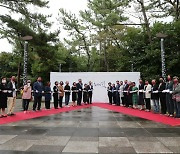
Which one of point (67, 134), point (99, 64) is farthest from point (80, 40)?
point (67, 134)

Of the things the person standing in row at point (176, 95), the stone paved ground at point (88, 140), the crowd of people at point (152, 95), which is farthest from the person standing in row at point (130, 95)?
the stone paved ground at point (88, 140)

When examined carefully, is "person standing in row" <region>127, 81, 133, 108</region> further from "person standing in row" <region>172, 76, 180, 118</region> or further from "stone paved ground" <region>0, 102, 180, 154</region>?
"stone paved ground" <region>0, 102, 180, 154</region>

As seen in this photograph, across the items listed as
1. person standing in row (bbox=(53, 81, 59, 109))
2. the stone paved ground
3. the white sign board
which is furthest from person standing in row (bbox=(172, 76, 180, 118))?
the white sign board

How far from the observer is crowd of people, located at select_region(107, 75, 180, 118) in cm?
950

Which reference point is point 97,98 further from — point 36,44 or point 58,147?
point 58,147

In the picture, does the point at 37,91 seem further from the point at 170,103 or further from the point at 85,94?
the point at 170,103

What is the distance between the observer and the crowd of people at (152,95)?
374 inches

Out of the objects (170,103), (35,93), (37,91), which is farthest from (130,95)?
(35,93)

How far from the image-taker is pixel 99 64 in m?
40.3

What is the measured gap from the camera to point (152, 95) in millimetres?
11922

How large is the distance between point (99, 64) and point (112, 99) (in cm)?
2256

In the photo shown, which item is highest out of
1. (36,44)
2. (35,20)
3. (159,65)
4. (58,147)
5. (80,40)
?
(80,40)

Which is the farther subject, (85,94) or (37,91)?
(85,94)

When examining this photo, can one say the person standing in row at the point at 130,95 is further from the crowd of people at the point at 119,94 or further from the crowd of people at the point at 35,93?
the crowd of people at the point at 35,93
